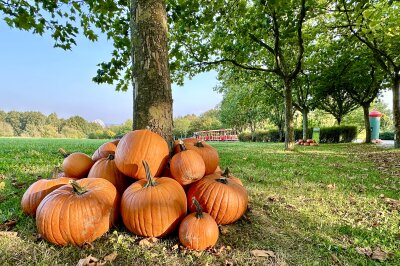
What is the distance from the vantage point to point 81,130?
260ft

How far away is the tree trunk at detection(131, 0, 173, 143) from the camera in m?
3.30

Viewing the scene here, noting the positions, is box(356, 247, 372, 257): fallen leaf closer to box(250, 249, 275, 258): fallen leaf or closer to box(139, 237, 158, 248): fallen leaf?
box(250, 249, 275, 258): fallen leaf

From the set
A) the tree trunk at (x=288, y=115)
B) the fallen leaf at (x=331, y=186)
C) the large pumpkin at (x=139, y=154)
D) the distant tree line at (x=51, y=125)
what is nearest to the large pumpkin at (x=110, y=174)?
the large pumpkin at (x=139, y=154)

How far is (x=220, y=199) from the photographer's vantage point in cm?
271

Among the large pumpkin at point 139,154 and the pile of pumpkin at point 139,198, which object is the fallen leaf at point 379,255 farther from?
the large pumpkin at point 139,154

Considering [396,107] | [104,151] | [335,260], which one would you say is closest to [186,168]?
[104,151]

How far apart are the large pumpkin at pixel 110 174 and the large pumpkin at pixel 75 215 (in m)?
0.35

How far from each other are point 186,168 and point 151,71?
1.35 meters

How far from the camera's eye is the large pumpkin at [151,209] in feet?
7.89

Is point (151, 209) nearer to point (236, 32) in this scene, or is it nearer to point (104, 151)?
point (104, 151)

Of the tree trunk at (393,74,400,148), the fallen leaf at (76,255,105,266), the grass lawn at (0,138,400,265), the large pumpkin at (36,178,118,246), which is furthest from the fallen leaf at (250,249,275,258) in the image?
the tree trunk at (393,74,400,148)

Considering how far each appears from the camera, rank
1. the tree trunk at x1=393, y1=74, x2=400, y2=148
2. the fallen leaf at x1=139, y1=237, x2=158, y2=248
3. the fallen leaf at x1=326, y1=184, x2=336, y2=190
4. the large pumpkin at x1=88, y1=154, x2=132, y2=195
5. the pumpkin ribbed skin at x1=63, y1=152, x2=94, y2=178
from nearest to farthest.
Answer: the fallen leaf at x1=139, y1=237, x2=158, y2=248, the large pumpkin at x1=88, y1=154, x2=132, y2=195, the pumpkin ribbed skin at x1=63, y1=152, x2=94, y2=178, the fallen leaf at x1=326, y1=184, x2=336, y2=190, the tree trunk at x1=393, y1=74, x2=400, y2=148

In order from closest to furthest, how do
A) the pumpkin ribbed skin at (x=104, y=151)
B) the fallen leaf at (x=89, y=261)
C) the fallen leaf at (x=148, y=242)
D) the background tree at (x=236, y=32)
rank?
1. the fallen leaf at (x=89, y=261)
2. the fallen leaf at (x=148, y=242)
3. the pumpkin ribbed skin at (x=104, y=151)
4. the background tree at (x=236, y=32)

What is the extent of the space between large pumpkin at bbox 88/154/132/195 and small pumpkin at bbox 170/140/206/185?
1.94ft
